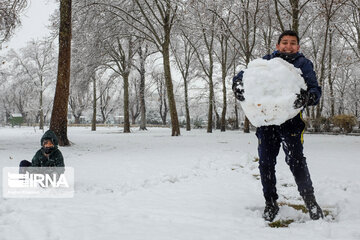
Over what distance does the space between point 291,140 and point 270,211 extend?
30.2 inches

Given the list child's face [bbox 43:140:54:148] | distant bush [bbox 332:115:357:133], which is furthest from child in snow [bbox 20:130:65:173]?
distant bush [bbox 332:115:357:133]

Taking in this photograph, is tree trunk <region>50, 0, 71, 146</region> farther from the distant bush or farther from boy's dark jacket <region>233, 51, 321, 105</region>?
the distant bush

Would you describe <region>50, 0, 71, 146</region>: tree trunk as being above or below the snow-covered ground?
above

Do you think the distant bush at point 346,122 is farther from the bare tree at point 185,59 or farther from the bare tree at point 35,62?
the bare tree at point 35,62

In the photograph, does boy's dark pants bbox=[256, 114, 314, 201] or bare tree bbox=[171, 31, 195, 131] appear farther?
bare tree bbox=[171, 31, 195, 131]

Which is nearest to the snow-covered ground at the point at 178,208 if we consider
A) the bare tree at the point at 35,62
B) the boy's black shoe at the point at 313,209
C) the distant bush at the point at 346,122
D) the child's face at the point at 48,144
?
the boy's black shoe at the point at 313,209

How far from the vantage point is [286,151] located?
2.80m

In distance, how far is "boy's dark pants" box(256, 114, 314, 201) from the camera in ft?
8.87

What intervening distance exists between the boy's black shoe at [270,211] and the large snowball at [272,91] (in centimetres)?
89

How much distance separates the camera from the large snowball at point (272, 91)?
2543 mm

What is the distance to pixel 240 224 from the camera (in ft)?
Result: 8.78

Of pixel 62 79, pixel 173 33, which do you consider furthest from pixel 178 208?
pixel 173 33

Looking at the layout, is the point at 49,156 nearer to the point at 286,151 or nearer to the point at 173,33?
the point at 286,151

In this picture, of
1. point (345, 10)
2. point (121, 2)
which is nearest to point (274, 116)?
point (121, 2)
